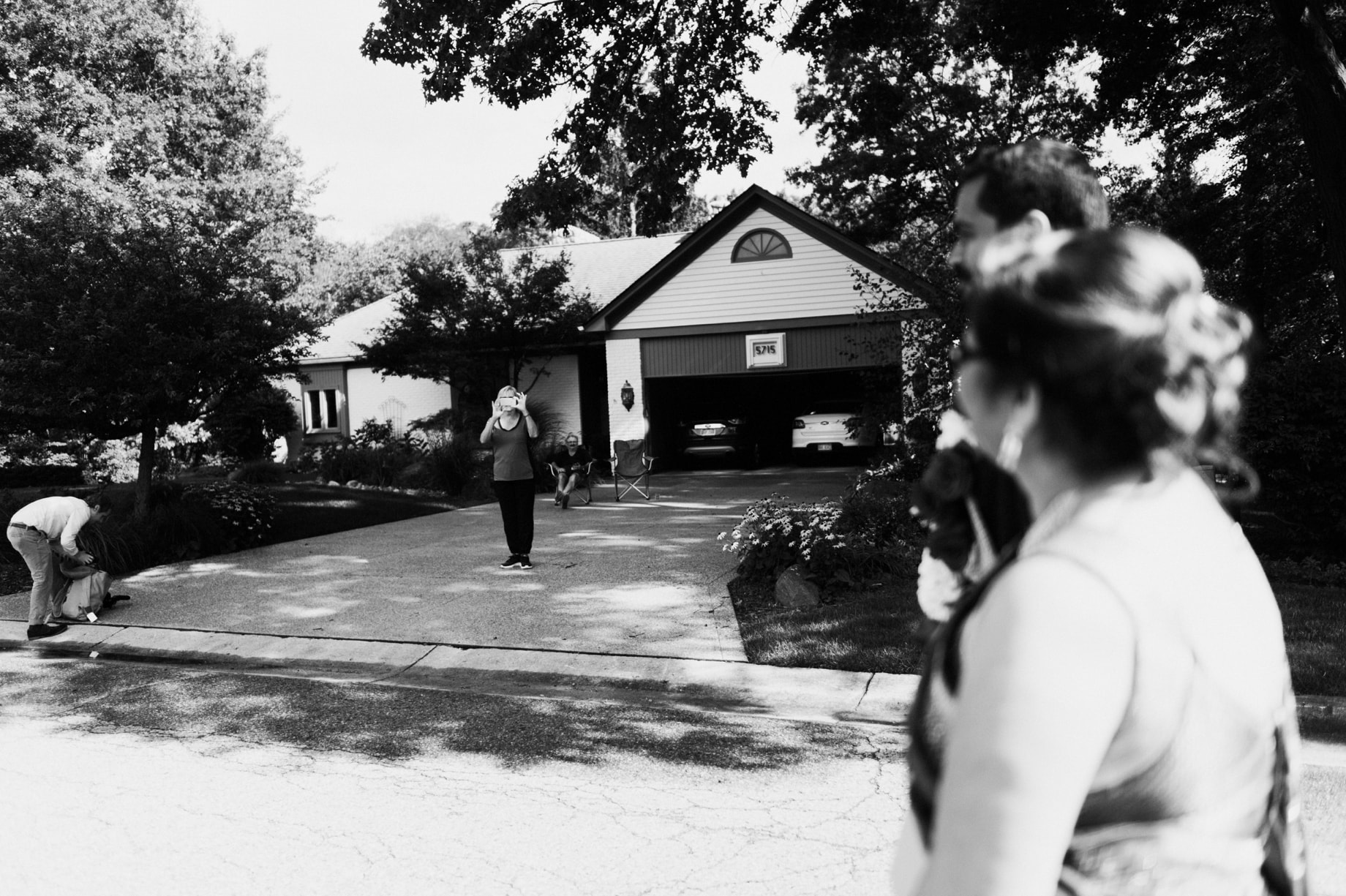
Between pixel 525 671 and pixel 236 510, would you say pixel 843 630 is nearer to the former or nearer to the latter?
pixel 525 671

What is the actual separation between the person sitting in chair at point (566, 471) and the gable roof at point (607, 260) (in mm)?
7872

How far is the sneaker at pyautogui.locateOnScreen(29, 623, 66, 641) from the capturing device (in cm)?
829

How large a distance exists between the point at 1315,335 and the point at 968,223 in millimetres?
21952

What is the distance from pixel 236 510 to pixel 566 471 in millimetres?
Answer: 5446

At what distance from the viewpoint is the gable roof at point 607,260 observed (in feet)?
84.8

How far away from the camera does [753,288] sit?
73.0 feet

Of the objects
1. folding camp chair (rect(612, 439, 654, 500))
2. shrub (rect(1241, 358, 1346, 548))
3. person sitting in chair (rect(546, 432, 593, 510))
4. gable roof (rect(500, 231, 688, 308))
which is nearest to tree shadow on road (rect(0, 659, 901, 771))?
shrub (rect(1241, 358, 1346, 548))

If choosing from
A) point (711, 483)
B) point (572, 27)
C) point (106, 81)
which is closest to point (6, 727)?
point (572, 27)

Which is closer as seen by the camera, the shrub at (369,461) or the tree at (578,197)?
the tree at (578,197)

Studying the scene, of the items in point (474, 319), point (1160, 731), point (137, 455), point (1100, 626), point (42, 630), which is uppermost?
point (474, 319)

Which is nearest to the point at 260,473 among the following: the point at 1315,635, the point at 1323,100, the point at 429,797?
the point at 429,797

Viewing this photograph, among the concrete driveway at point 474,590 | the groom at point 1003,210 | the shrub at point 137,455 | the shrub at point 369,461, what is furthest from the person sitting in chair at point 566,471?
the groom at point 1003,210

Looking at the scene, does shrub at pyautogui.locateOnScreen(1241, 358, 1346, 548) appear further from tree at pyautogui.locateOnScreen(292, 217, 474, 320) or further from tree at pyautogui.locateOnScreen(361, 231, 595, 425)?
tree at pyautogui.locateOnScreen(361, 231, 595, 425)

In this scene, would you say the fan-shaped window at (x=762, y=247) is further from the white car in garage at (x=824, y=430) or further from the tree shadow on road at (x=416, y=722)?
the tree shadow on road at (x=416, y=722)
